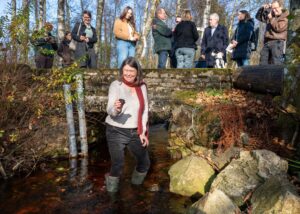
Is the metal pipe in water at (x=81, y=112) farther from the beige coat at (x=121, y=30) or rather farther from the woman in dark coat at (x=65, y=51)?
the woman in dark coat at (x=65, y=51)

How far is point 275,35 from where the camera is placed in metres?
7.87

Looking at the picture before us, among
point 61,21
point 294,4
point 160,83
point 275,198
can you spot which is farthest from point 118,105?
point 61,21

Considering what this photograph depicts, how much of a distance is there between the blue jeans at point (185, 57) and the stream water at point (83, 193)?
3.13 metres

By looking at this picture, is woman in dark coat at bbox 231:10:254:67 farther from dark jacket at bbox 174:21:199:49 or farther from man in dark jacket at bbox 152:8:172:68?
man in dark jacket at bbox 152:8:172:68

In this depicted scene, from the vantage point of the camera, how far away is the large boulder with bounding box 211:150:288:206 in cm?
432

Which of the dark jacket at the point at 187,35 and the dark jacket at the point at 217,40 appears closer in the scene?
the dark jacket at the point at 187,35

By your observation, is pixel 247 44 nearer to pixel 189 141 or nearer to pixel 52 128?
pixel 189 141

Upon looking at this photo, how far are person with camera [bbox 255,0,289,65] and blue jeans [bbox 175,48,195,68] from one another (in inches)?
74.1

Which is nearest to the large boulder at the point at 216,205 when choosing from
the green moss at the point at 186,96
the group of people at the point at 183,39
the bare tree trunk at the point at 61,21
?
the green moss at the point at 186,96

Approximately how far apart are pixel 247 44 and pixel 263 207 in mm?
5931

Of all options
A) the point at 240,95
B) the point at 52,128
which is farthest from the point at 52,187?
the point at 240,95

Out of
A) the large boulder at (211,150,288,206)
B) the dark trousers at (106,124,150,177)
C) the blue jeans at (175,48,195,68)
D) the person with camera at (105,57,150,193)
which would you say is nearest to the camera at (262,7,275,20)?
the blue jeans at (175,48,195,68)

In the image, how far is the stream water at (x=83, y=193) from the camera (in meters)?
4.77

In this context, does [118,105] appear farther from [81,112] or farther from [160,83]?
[160,83]
